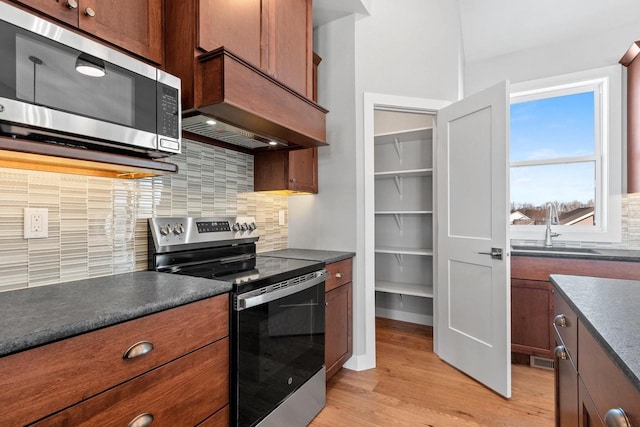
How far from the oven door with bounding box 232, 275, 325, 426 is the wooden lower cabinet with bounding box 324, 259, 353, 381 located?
6.9 inches

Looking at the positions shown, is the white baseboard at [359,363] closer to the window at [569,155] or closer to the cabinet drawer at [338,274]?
the cabinet drawer at [338,274]

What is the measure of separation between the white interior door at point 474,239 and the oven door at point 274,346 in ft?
3.74

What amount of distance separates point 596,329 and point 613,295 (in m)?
0.41

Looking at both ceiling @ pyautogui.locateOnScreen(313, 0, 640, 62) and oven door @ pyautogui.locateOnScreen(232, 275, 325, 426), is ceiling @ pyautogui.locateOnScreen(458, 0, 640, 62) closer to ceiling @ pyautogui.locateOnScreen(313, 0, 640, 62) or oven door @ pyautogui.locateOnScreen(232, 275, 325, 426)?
ceiling @ pyautogui.locateOnScreen(313, 0, 640, 62)

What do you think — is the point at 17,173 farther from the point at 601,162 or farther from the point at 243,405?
the point at 601,162

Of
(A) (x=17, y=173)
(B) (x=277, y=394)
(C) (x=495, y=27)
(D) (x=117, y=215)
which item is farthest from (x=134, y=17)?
(C) (x=495, y=27)

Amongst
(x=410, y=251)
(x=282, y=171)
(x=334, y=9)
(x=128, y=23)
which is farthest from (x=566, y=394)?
(x=334, y=9)

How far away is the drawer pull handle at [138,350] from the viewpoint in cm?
91

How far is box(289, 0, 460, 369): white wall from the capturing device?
246 cm

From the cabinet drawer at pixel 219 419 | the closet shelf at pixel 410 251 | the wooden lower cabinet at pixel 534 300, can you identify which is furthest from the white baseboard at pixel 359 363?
the cabinet drawer at pixel 219 419

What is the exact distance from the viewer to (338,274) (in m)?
2.24

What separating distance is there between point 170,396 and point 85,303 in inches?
15.9

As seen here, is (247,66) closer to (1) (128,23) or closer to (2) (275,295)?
(1) (128,23)

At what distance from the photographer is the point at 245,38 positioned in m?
1.60
